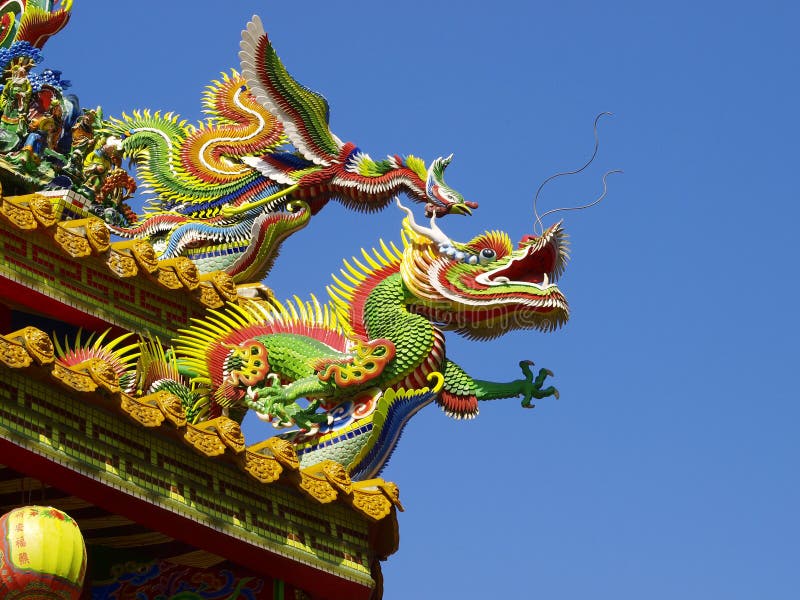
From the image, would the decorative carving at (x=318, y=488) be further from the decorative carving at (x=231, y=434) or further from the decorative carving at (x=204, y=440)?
the decorative carving at (x=204, y=440)

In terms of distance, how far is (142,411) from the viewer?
42.1ft

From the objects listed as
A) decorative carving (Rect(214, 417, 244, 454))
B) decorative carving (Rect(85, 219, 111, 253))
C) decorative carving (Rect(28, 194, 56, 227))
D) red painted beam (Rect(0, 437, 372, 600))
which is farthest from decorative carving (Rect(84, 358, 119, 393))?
decorative carving (Rect(85, 219, 111, 253))

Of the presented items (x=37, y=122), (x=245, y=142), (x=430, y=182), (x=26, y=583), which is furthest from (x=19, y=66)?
(x=26, y=583)

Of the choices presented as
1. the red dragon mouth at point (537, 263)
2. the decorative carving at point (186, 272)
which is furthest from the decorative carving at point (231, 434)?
the red dragon mouth at point (537, 263)

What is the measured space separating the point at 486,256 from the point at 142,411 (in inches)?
168

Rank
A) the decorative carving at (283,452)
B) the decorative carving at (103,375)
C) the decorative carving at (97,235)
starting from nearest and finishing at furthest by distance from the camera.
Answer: the decorative carving at (103,375) → the decorative carving at (283,452) → the decorative carving at (97,235)

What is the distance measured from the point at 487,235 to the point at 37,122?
388 centimetres

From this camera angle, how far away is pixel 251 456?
13.4 meters

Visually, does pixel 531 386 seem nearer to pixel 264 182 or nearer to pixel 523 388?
pixel 523 388

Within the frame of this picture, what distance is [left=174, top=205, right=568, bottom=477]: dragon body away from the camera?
1509 centimetres

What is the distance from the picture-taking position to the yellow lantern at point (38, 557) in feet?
38.1

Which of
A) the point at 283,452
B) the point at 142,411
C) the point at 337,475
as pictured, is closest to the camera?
the point at 142,411

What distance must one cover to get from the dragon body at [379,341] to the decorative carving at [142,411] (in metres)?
2.29

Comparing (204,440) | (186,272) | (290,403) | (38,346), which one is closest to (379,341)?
(290,403)
